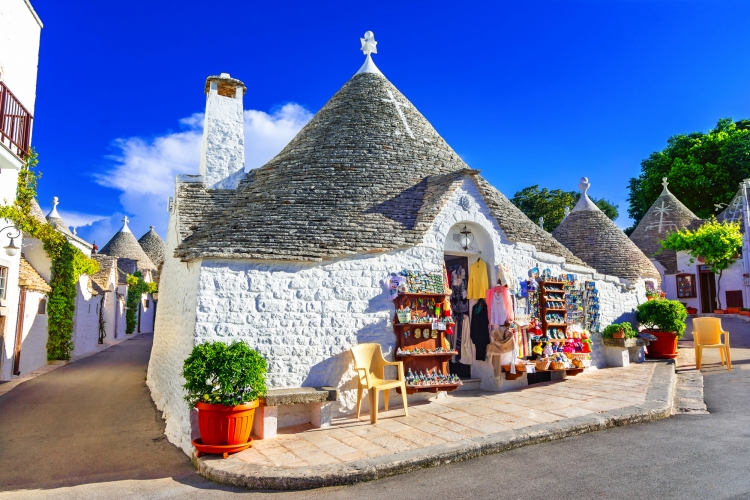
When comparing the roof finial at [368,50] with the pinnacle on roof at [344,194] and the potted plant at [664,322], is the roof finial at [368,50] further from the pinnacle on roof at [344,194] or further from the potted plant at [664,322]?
the potted plant at [664,322]

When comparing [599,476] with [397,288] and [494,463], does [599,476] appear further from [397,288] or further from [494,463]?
[397,288]

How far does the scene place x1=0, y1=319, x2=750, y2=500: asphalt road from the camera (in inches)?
175

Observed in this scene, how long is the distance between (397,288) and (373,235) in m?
0.94

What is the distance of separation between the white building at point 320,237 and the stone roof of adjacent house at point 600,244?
459 cm

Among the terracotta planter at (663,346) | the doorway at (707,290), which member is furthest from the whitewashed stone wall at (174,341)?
the doorway at (707,290)

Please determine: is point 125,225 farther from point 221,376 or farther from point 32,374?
point 221,376

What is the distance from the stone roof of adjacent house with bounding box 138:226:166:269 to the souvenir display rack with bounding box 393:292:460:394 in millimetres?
34443

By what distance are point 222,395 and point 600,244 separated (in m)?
14.3

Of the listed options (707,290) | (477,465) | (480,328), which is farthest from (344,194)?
(707,290)

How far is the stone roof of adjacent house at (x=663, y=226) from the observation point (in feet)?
85.9

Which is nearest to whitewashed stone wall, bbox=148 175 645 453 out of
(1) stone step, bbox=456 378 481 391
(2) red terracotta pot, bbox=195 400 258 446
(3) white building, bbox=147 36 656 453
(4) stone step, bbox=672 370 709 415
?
(3) white building, bbox=147 36 656 453

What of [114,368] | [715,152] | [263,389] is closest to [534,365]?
[263,389]

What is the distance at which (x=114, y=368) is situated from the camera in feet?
48.5

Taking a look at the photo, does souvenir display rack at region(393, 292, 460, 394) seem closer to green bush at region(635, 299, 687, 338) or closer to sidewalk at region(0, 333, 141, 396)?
green bush at region(635, 299, 687, 338)
